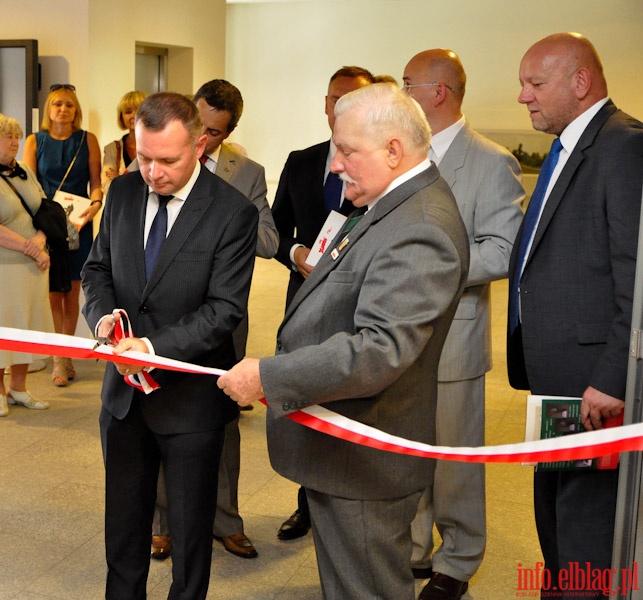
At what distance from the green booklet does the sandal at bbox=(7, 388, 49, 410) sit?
384 cm

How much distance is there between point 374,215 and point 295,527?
200 cm

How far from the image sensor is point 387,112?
83.0 inches

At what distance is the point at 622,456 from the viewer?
2258 mm

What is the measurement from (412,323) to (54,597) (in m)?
1.98

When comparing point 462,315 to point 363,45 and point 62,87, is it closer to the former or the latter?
point 62,87

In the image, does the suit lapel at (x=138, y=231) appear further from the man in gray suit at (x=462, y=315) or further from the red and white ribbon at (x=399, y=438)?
the man in gray suit at (x=462, y=315)

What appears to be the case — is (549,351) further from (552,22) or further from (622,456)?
(552,22)

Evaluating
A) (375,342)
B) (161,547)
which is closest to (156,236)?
(375,342)

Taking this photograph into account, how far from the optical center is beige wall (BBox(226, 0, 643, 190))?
12117mm

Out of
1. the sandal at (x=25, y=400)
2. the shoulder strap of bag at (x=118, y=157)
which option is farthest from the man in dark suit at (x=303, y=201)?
the shoulder strap of bag at (x=118, y=157)

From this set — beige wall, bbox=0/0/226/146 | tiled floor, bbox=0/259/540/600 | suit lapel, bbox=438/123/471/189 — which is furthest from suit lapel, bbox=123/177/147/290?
beige wall, bbox=0/0/226/146

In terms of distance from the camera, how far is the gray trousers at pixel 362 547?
2.25 meters

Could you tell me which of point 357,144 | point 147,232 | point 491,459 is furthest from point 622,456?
point 147,232

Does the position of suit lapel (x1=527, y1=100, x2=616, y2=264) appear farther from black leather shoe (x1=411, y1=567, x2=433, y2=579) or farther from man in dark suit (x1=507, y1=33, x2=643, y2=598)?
black leather shoe (x1=411, y1=567, x2=433, y2=579)
